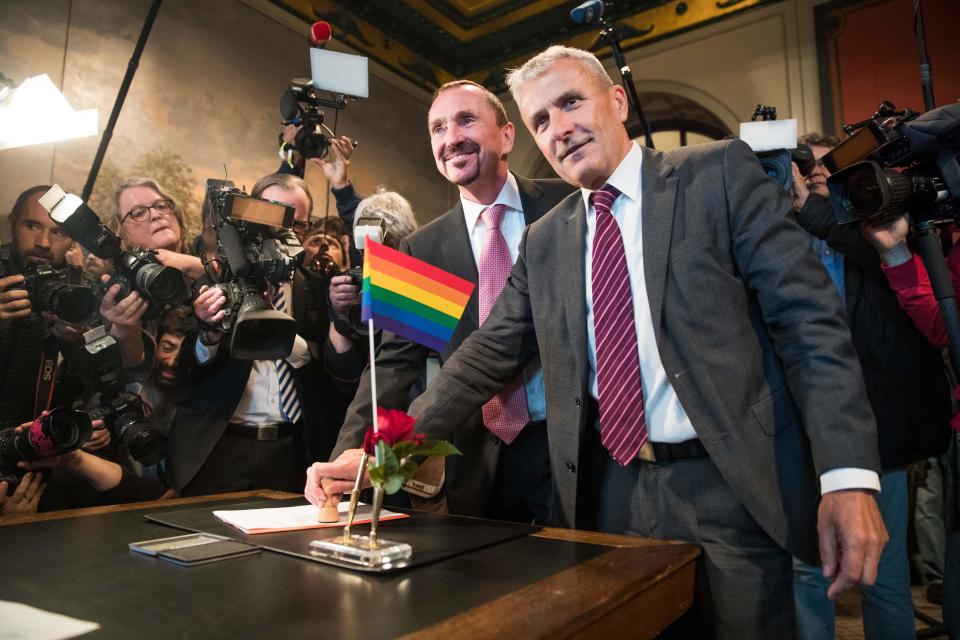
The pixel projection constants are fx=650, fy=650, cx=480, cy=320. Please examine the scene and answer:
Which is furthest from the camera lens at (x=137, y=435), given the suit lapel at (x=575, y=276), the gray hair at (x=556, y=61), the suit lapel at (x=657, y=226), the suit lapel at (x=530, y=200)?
the suit lapel at (x=657, y=226)

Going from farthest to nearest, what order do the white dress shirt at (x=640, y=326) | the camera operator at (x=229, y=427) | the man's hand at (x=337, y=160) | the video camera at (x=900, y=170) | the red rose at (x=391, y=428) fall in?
the man's hand at (x=337, y=160), the camera operator at (x=229, y=427), the video camera at (x=900, y=170), the white dress shirt at (x=640, y=326), the red rose at (x=391, y=428)

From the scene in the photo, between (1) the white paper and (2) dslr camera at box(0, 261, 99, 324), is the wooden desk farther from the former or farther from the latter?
(2) dslr camera at box(0, 261, 99, 324)

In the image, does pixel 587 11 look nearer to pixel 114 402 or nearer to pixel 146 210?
pixel 146 210

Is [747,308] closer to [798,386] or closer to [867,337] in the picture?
[798,386]

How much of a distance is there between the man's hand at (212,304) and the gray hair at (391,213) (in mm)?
867

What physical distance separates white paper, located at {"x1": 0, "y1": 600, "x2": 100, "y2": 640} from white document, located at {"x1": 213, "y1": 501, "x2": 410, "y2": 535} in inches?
16.4

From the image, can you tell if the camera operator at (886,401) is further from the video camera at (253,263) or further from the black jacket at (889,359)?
the video camera at (253,263)

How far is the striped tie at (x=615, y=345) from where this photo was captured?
1.29 meters

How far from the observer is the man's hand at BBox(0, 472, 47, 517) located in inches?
83.5

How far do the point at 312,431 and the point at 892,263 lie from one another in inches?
88.8

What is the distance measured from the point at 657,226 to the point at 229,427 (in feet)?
6.47

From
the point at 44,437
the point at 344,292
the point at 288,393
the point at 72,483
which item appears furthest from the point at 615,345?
the point at 72,483

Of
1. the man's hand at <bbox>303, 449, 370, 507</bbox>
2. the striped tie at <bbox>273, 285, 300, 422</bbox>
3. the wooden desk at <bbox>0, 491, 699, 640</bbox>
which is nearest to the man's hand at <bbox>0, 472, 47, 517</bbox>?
the striped tie at <bbox>273, 285, 300, 422</bbox>

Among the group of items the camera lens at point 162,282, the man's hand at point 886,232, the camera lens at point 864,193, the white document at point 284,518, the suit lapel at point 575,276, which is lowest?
the white document at point 284,518
